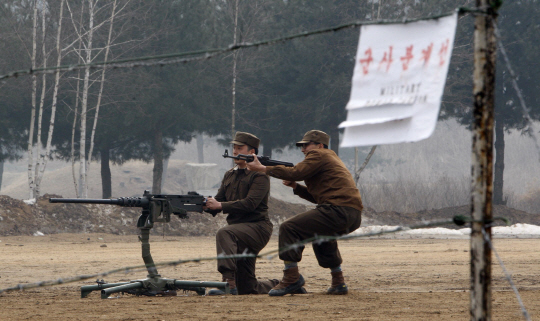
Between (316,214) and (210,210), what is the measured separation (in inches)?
56.9

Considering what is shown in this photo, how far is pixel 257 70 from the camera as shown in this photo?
30.8m

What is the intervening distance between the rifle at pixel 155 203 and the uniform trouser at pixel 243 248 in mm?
472

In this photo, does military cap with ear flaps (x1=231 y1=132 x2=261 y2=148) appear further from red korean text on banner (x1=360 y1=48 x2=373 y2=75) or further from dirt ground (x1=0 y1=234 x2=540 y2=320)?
red korean text on banner (x1=360 y1=48 x2=373 y2=75)

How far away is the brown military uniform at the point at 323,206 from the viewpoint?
7512 mm

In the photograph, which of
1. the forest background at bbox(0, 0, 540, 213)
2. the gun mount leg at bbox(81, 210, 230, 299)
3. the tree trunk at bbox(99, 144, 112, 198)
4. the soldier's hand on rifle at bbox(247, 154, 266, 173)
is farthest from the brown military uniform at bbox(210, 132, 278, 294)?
the tree trunk at bbox(99, 144, 112, 198)

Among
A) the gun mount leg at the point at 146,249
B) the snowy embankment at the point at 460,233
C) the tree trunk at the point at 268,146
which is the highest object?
the tree trunk at the point at 268,146

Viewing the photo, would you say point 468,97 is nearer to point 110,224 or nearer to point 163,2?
point 163,2

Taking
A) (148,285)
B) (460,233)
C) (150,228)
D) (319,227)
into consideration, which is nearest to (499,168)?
(460,233)

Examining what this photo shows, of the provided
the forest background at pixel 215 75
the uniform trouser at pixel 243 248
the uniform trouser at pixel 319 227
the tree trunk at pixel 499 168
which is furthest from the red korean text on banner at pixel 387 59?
the tree trunk at pixel 499 168

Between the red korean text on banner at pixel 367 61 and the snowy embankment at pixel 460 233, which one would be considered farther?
the snowy embankment at pixel 460 233

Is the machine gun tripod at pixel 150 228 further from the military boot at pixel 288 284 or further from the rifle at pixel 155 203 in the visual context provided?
the military boot at pixel 288 284

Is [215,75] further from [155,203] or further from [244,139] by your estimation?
[155,203]

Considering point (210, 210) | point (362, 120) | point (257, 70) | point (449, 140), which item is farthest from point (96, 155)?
point (449, 140)

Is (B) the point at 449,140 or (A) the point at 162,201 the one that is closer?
(A) the point at 162,201
